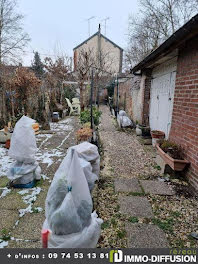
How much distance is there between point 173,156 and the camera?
10.4 ft

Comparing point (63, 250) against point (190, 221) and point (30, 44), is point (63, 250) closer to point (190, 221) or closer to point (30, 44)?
point (190, 221)

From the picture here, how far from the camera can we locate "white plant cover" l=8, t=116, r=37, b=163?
264cm

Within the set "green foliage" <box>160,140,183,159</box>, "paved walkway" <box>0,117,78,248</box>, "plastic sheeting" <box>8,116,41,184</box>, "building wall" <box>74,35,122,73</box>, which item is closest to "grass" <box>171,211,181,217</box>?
"green foliage" <box>160,140,183,159</box>

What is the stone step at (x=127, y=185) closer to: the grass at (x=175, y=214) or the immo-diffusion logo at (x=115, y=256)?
the grass at (x=175, y=214)

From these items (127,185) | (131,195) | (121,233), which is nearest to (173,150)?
(127,185)

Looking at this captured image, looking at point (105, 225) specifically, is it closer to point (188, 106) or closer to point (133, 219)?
point (133, 219)

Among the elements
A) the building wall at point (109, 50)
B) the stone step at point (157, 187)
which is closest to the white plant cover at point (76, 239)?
the stone step at point (157, 187)

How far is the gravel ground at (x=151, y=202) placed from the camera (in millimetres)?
1868

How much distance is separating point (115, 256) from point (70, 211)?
0.71 meters

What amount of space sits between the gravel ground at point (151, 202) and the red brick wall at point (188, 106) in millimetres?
493

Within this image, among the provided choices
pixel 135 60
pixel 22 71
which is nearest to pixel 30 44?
pixel 22 71

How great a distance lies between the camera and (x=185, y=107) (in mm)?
3164

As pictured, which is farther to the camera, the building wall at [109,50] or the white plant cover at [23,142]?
the building wall at [109,50]

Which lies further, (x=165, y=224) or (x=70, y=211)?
(x=165, y=224)
